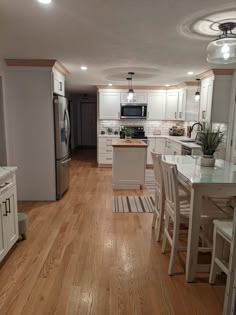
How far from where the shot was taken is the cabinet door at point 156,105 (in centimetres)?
702

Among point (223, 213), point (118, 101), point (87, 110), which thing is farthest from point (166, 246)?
point (87, 110)

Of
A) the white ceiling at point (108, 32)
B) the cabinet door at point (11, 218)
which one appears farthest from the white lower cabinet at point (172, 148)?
the cabinet door at point (11, 218)

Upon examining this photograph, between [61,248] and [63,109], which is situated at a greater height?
[63,109]

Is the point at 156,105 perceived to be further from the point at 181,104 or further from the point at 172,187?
the point at 172,187

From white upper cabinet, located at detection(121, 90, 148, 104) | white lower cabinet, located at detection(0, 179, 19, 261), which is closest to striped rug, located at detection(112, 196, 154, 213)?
white lower cabinet, located at detection(0, 179, 19, 261)

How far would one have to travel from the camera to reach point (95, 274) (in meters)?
2.28

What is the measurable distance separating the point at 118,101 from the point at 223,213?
5.31 metres

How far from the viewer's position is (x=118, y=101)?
705 cm

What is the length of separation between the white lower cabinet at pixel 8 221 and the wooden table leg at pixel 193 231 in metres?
1.75

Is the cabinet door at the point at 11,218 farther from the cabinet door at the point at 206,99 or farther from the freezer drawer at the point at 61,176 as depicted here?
the cabinet door at the point at 206,99

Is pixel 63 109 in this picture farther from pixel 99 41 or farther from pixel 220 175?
pixel 220 175

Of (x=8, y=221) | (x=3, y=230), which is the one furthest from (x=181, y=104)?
(x=3, y=230)

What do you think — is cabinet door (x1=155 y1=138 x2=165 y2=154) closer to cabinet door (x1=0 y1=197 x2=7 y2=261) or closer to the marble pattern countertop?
the marble pattern countertop

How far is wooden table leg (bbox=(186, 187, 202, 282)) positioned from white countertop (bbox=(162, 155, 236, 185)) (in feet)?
0.42
